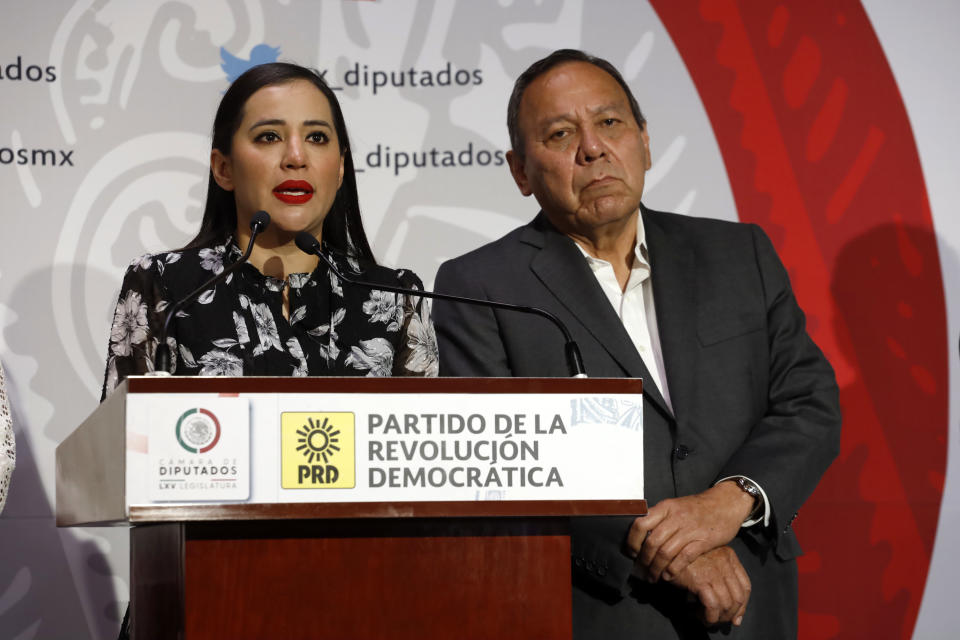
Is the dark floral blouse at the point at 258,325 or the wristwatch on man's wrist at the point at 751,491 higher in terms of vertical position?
the dark floral blouse at the point at 258,325

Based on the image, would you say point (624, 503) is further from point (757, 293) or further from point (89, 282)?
point (89, 282)

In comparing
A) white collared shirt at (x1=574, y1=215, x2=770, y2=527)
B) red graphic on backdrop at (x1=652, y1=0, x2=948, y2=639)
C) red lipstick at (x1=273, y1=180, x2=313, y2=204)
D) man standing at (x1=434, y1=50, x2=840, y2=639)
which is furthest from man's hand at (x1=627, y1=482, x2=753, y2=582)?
red graphic on backdrop at (x1=652, y1=0, x2=948, y2=639)

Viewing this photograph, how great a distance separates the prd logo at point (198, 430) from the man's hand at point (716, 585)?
3.19ft

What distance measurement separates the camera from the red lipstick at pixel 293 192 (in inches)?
94.7

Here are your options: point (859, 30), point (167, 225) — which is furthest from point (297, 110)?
point (859, 30)

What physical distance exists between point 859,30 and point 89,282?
2.49m

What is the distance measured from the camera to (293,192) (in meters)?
2.43

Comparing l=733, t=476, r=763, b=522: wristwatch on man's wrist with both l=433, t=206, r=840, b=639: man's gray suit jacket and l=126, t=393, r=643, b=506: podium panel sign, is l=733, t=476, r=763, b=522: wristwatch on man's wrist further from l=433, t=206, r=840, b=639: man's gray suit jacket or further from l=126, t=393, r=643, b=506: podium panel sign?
l=126, t=393, r=643, b=506: podium panel sign

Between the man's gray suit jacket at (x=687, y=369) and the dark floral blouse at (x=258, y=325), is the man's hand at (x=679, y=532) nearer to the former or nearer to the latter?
the man's gray suit jacket at (x=687, y=369)

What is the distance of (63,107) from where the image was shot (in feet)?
10.4

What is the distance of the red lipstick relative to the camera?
2.40 m

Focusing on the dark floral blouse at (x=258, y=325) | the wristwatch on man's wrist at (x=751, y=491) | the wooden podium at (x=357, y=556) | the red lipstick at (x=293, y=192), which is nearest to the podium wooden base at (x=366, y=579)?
the wooden podium at (x=357, y=556)

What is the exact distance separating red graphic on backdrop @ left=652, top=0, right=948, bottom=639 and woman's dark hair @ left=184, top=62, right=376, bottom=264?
1.28 m

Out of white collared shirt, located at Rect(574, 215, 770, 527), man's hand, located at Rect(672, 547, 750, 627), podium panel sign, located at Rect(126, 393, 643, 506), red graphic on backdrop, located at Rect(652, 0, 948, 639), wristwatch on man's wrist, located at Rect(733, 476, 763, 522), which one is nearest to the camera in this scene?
podium panel sign, located at Rect(126, 393, 643, 506)
